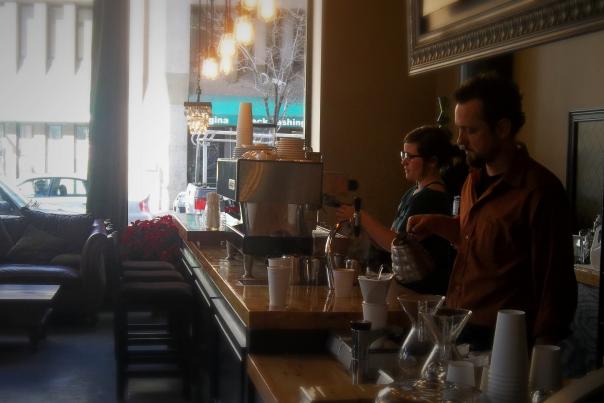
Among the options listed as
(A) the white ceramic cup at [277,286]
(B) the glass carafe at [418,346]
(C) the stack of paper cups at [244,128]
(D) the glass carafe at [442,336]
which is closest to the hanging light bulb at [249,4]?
(C) the stack of paper cups at [244,128]

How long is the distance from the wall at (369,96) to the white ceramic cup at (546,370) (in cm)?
399

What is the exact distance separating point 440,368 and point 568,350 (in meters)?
2.87

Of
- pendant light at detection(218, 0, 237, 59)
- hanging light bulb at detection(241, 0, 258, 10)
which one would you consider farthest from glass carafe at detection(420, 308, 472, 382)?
pendant light at detection(218, 0, 237, 59)

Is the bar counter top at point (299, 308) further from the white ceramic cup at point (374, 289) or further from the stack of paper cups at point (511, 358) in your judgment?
the stack of paper cups at point (511, 358)

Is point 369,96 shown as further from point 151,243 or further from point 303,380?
point 303,380

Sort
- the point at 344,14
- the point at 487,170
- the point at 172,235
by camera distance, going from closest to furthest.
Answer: the point at 487,170 → the point at 344,14 → the point at 172,235

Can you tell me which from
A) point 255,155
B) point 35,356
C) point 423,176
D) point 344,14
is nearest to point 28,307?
point 35,356

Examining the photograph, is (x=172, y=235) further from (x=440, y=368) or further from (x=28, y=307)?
(x=440, y=368)

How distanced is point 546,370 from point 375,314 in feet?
2.91

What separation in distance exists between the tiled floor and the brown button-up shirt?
3143 millimetres

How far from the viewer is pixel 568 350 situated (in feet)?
14.6

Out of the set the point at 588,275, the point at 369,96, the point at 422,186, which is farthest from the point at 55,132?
the point at 588,275

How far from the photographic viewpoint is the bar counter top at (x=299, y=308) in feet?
9.40

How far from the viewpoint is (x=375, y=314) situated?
2680 millimetres
